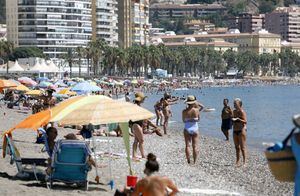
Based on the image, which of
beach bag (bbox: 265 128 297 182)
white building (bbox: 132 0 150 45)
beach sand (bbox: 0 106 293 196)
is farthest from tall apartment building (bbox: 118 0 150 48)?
beach bag (bbox: 265 128 297 182)

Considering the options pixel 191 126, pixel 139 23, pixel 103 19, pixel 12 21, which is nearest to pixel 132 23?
pixel 139 23

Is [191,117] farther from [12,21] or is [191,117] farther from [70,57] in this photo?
[12,21]

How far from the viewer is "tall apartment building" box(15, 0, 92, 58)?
14850 centimetres

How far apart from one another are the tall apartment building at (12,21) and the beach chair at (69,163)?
14133 centimetres

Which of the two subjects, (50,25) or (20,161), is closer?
(20,161)

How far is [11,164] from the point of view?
1444 cm

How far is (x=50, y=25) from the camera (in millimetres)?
147875

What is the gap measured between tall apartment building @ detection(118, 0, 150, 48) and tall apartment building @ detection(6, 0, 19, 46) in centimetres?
2252

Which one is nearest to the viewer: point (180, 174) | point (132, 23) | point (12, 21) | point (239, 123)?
point (180, 174)

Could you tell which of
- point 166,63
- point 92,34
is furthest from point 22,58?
point 166,63

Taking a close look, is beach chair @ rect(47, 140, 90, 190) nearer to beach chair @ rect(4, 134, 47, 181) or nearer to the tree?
beach chair @ rect(4, 134, 47, 181)

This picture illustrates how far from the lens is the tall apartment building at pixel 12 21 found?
498 feet

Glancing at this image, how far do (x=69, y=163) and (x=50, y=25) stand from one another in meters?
137

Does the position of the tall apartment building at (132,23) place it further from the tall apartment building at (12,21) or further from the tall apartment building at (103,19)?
the tall apartment building at (12,21)
